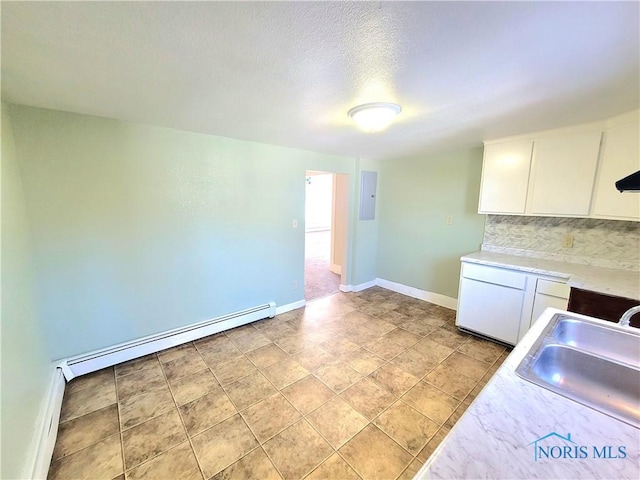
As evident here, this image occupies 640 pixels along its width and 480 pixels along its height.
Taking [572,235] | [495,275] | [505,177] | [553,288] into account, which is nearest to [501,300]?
[495,275]

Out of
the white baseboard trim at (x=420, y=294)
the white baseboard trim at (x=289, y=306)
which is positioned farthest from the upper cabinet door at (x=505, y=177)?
the white baseboard trim at (x=289, y=306)

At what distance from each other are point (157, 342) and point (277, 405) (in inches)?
55.3

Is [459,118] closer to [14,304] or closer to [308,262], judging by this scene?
[14,304]

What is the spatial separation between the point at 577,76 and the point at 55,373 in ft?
12.8

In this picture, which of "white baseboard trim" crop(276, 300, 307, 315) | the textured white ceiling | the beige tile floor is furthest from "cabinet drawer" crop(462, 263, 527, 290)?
"white baseboard trim" crop(276, 300, 307, 315)

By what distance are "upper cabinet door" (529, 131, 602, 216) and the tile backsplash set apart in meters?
0.38

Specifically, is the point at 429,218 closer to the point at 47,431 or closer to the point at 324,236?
the point at 47,431

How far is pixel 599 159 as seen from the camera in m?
2.12

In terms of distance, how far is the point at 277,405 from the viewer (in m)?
1.92

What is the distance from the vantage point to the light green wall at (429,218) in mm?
3311

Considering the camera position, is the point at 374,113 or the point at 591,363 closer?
the point at 591,363

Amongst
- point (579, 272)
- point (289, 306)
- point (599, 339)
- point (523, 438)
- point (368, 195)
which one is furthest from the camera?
point (368, 195)

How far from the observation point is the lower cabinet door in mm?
2543

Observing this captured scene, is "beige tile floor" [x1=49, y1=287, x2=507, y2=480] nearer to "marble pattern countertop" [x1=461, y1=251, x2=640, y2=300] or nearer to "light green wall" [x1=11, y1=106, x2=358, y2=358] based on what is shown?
"light green wall" [x1=11, y1=106, x2=358, y2=358]
